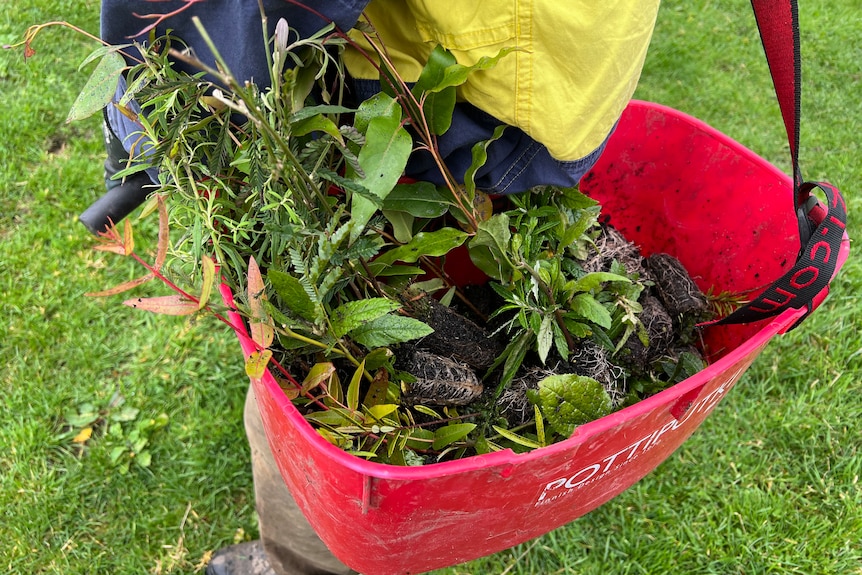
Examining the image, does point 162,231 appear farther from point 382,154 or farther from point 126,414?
point 126,414

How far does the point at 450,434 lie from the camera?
97 centimetres

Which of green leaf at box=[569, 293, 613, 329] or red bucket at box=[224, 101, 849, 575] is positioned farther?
green leaf at box=[569, 293, 613, 329]

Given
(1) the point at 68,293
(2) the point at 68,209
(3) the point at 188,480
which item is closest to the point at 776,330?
(3) the point at 188,480

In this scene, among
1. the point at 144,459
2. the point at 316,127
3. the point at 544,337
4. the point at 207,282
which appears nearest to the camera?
the point at 207,282

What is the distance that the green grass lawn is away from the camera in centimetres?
169

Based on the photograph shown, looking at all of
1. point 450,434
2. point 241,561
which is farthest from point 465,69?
point 241,561

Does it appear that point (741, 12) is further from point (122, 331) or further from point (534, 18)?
point (122, 331)

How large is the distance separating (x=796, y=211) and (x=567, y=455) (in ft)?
1.79

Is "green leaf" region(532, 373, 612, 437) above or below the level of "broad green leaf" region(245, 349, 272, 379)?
below

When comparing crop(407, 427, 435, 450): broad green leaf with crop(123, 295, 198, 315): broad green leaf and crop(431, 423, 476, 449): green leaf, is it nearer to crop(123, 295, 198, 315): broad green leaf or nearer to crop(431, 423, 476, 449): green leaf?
crop(431, 423, 476, 449): green leaf

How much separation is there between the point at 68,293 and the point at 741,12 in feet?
11.0

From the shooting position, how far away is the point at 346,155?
762 millimetres

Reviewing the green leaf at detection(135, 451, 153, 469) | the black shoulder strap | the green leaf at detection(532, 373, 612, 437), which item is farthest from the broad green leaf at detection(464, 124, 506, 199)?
the green leaf at detection(135, 451, 153, 469)

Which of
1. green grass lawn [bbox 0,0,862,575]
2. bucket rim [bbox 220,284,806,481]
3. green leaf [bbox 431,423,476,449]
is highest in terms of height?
bucket rim [bbox 220,284,806,481]
